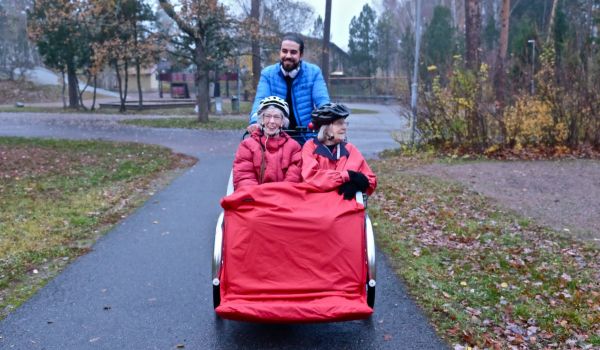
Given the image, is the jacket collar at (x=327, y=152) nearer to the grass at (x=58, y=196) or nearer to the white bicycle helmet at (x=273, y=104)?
the white bicycle helmet at (x=273, y=104)

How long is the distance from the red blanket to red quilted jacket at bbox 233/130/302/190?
0.51 m

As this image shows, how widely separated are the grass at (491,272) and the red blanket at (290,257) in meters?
0.91

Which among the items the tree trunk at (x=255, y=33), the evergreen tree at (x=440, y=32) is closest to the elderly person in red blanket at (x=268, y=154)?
the tree trunk at (x=255, y=33)

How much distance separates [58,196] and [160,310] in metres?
5.49

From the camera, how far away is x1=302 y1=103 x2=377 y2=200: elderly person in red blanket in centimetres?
436

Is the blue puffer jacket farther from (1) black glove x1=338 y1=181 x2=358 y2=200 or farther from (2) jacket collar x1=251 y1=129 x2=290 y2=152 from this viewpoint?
(1) black glove x1=338 y1=181 x2=358 y2=200

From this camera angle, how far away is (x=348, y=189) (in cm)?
428

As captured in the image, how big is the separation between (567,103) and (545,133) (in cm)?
83

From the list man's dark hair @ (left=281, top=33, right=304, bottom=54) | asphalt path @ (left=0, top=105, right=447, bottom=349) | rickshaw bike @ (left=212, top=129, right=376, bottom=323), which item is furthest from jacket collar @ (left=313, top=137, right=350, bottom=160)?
asphalt path @ (left=0, top=105, right=447, bottom=349)

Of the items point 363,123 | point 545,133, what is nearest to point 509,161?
point 545,133

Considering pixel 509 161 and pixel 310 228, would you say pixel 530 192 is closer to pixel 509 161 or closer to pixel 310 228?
pixel 509 161

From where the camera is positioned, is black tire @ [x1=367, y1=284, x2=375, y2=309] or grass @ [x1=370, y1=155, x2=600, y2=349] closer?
black tire @ [x1=367, y1=284, x2=375, y2=309]

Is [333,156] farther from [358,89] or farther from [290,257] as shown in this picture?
[358,89]

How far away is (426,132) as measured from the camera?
14.9 m
